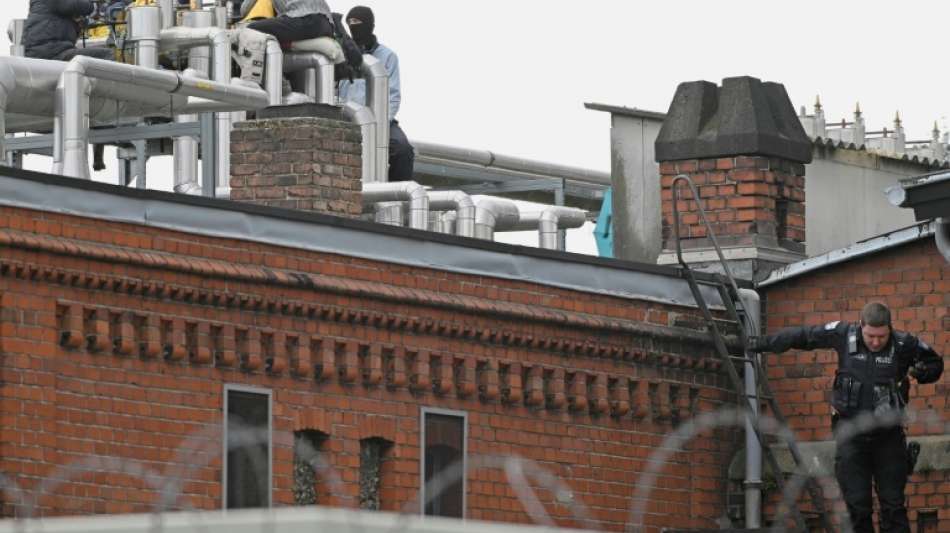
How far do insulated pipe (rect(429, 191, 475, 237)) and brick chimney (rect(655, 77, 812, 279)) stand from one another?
3.78 metres

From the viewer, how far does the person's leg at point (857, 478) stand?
21.0m

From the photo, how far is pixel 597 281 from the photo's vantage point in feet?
78.8

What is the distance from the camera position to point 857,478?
21.0 m

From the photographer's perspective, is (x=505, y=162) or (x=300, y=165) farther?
(x=505, y=162)

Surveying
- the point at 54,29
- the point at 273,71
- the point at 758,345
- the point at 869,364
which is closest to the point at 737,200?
the point at 758,345

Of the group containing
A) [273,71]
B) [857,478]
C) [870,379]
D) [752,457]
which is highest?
[273,71]

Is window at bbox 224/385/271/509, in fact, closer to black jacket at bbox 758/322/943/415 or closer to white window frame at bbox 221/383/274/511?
white window frame at bbox 221/383/274/511

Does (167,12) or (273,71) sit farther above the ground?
(167,12)

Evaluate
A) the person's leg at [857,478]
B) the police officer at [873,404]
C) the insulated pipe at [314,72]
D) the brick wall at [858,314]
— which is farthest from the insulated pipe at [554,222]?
the person's leg at [857,478]

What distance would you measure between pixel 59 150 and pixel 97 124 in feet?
8.69

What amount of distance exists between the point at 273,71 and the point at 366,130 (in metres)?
1.11

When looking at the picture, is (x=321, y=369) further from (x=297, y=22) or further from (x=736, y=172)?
(x=297, y=22)

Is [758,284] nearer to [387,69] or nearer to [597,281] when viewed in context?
[597,281]

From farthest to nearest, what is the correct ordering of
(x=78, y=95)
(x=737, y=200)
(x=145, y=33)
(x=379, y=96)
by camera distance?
1. (x=379, y=96)
2. (x=145, y=33)
3. (x=737, y=200)
4. (x=78, y=95)
